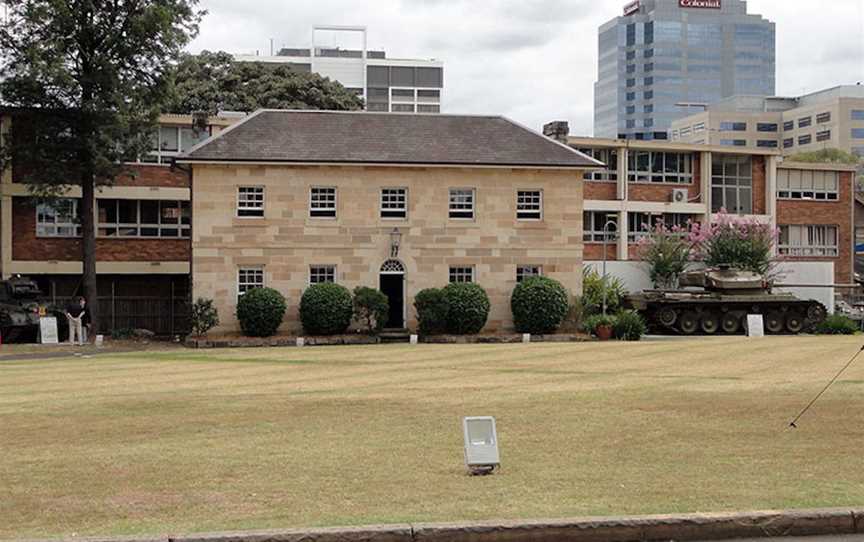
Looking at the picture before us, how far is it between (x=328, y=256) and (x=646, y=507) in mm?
28283

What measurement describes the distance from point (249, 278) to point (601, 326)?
38.3 ft

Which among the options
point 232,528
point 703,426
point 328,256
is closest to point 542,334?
point 328,256

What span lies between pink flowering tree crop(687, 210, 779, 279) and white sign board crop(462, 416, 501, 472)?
118ft

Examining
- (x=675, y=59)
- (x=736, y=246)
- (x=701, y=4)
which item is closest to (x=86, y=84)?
(x=736, y=246)

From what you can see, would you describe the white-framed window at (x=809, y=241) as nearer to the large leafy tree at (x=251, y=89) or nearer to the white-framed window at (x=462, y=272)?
the large leafy tree at (x=251, y=89)

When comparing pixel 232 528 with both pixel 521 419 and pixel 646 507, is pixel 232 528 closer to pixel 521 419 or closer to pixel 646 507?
pixel 646 507

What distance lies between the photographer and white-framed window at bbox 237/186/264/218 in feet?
118

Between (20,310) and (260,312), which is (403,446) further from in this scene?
(20,310)

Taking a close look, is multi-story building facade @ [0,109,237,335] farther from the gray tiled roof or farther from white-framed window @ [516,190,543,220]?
white-framed window @ [516,190,543,220]

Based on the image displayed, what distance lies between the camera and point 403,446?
11.7 metres

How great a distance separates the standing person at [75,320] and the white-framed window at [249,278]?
5.00m

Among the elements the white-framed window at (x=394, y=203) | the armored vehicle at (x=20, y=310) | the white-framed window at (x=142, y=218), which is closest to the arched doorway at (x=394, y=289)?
the white-framed window at (x=394, y=203)

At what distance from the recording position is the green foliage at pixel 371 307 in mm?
35094

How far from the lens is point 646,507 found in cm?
870
